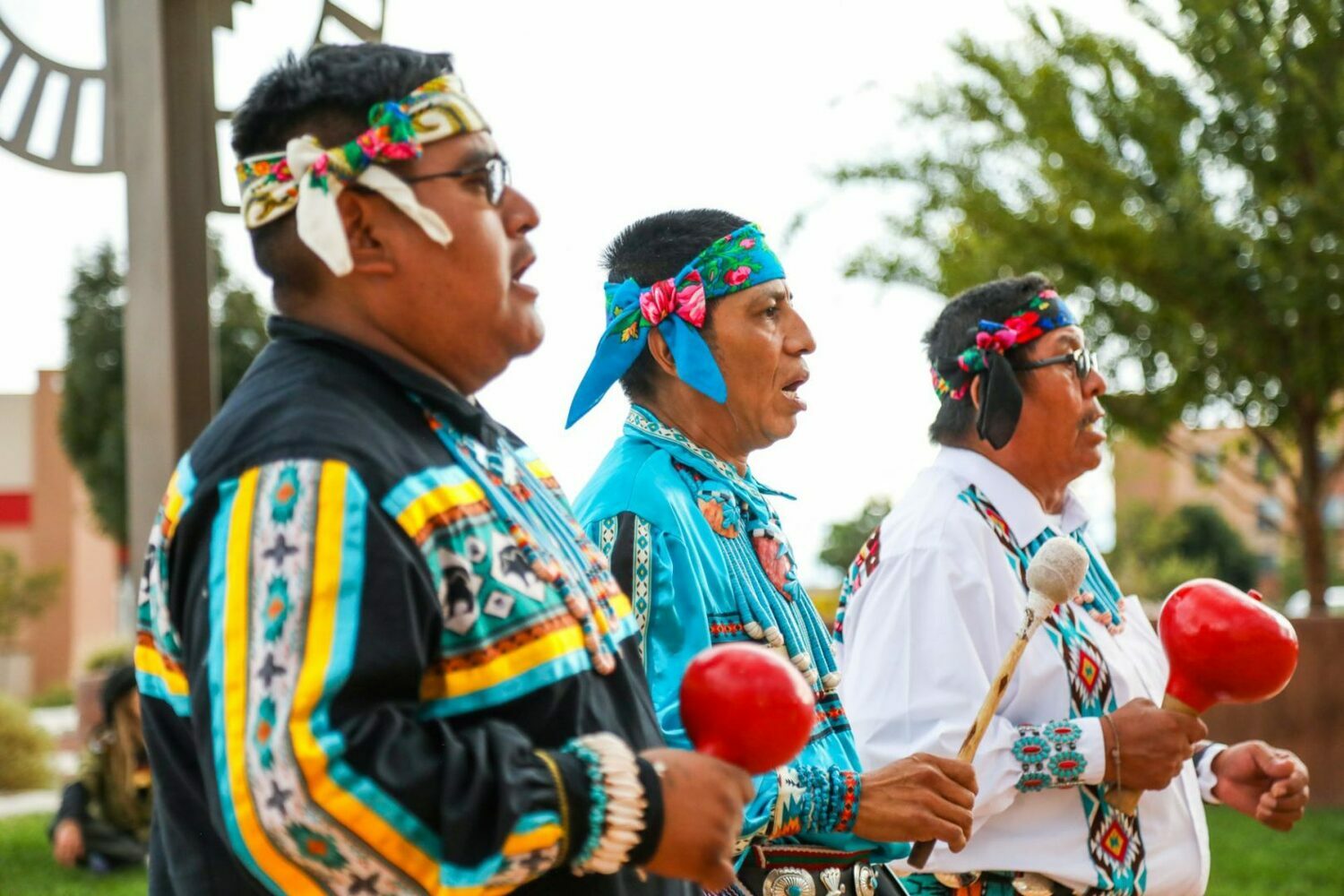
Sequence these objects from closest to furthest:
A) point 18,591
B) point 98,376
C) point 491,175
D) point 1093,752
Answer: point 491,175, point 1093,752, point 98,376, point 18,591

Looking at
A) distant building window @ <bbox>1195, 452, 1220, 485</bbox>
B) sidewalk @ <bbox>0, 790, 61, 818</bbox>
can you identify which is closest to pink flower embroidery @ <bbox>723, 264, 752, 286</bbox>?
distant building window @ <bbox>1195, 452, 1220, 485</bbox>

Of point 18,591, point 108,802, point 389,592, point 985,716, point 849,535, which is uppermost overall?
point 389,592

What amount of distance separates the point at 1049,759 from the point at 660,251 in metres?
1.37

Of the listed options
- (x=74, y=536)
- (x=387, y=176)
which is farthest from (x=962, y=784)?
(x=74, y=536)

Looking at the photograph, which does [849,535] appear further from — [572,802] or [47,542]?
[47,542]

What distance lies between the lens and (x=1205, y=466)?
40.2 ft

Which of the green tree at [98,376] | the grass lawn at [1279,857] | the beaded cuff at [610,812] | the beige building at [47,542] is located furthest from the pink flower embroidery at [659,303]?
the beige building at [47,542]

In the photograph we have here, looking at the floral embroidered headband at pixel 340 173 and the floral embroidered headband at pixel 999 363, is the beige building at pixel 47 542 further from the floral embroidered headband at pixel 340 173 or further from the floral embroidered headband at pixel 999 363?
the floral embroidered headband at pixel 340 173

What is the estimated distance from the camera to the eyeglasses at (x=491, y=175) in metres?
2.05

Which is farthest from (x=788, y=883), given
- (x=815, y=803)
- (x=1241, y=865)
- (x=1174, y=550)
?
(x=1174, y=550)

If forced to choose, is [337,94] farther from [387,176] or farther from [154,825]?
[154,825]

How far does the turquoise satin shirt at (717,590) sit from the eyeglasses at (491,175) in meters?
0.89

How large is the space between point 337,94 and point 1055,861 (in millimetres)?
2341

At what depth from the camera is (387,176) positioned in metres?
1.98
